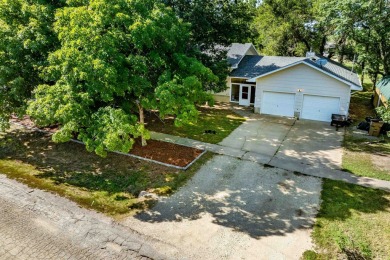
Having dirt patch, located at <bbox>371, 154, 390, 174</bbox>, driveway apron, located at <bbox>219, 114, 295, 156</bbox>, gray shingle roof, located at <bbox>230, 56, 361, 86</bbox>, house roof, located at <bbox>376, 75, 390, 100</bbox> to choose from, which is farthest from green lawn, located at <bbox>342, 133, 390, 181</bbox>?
gray shingle roof, located at <bbox>230, 56, 361, 86</bbox>

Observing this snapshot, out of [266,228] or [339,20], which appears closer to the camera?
[266,228]

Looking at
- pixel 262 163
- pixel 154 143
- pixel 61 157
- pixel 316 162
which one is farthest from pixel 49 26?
pixel 316 162

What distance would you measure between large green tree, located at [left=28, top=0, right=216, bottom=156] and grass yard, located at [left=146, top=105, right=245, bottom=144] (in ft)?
16.9

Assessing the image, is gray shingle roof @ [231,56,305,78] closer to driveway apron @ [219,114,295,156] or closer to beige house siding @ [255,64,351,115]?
beige house siding @ [255,64,351,115]

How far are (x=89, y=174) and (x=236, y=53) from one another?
18.5 metres

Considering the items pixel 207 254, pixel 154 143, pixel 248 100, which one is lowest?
pixel 207 254

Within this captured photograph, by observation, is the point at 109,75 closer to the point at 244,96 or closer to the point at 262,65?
the point at 244,96

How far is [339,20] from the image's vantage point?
60.4 feet

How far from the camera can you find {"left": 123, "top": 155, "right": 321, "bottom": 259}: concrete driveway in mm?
8047

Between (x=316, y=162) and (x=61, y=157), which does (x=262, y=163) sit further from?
(x=61, y=157)

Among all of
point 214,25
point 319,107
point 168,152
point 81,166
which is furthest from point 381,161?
point 81,166

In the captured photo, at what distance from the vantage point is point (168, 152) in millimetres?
14125

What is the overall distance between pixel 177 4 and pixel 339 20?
10.9 m

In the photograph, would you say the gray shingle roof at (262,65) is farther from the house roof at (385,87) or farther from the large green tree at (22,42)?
the large green tree at (22,42)
